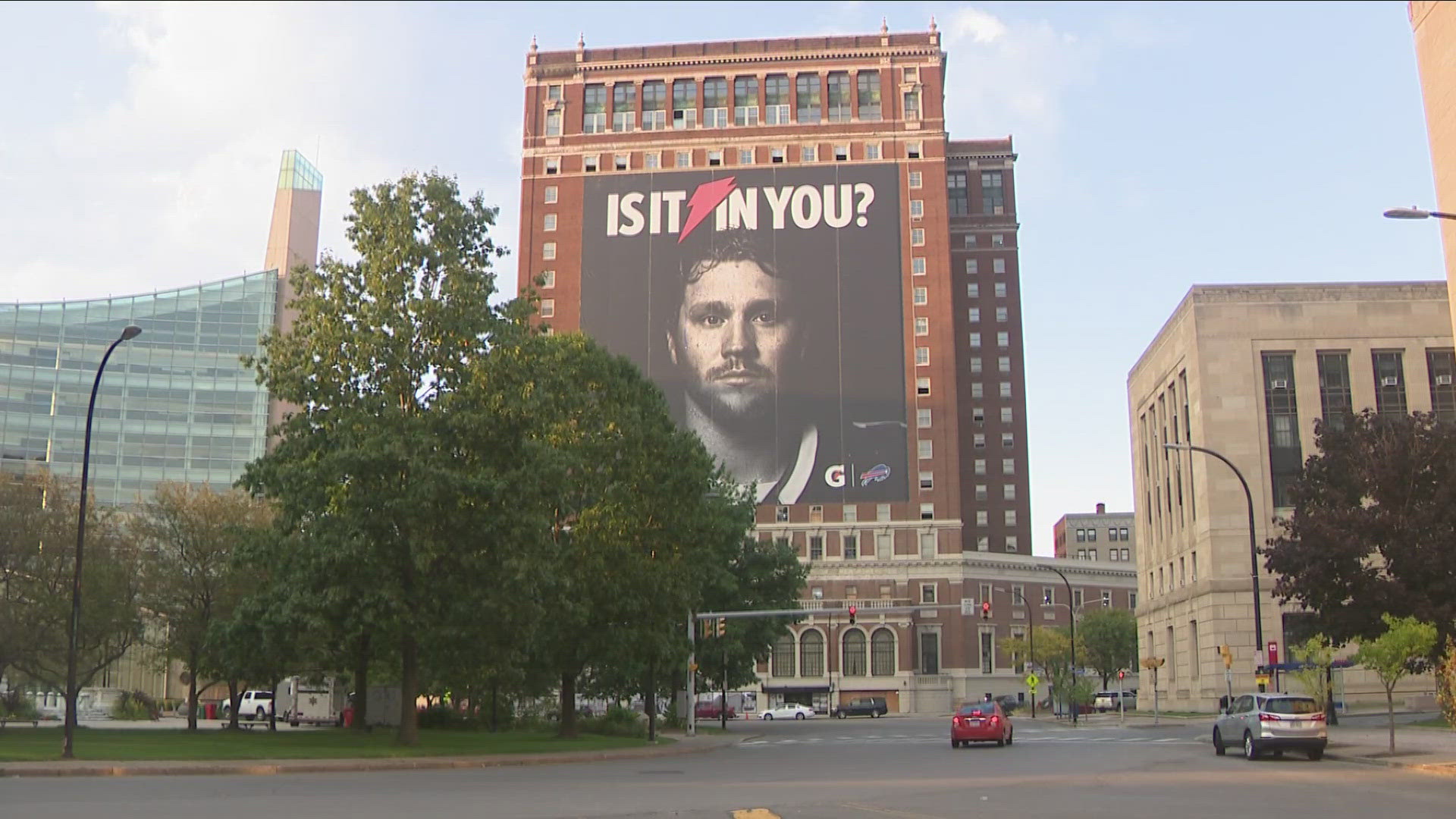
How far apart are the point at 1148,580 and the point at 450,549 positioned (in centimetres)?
6876

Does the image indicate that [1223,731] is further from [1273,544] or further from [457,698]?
[457,698]

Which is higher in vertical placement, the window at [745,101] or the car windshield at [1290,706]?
the window at [745,101]

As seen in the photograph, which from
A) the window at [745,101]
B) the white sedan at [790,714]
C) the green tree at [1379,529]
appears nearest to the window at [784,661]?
the white sedan at [790,714]

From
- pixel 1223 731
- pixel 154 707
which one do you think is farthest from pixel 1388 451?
pixel 154 707

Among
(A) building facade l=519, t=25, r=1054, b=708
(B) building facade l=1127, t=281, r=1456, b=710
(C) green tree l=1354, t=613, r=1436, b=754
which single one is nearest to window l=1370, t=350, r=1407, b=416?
(B) building facade l=1127, t=281, r=1456, b=710

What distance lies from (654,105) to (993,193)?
48257mm

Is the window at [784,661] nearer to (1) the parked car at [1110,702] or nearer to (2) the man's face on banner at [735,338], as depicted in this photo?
(2) the man's face on banner at [735,338]

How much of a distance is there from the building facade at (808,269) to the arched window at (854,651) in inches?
7.1

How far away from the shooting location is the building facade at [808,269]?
4631 inches

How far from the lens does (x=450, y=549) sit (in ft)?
120

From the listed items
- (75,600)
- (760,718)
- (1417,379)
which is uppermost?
(1417,379)

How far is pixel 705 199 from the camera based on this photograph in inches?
4823

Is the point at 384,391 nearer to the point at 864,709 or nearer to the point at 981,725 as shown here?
the point at 981,725

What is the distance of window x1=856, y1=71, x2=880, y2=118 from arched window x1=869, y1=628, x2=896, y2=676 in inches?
1922
